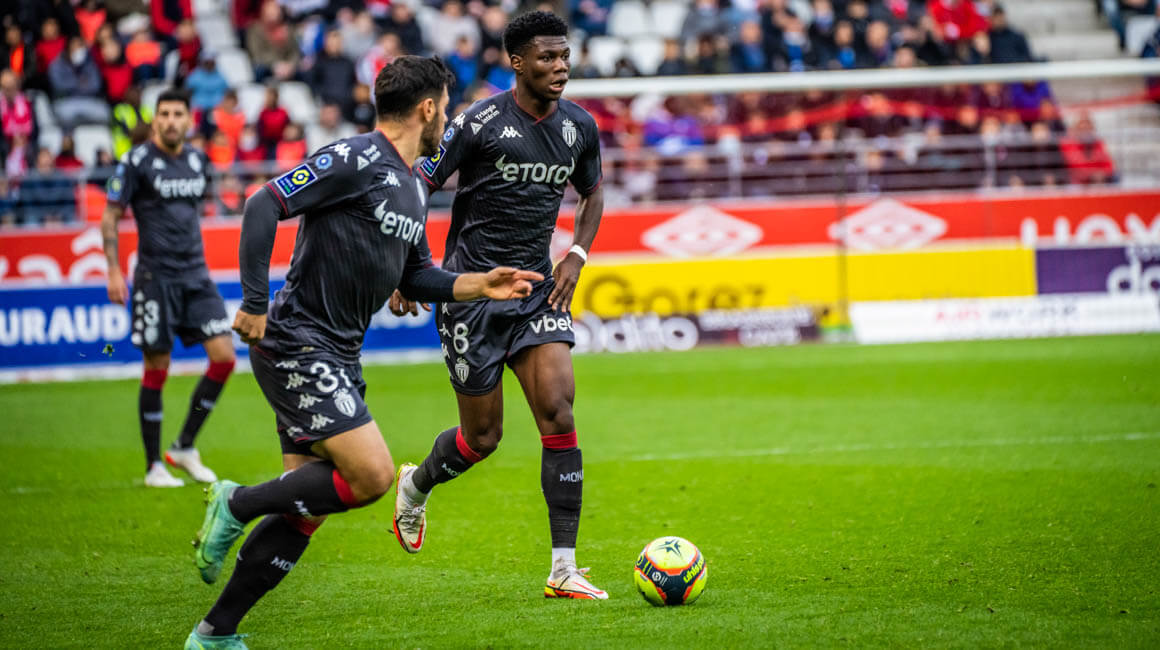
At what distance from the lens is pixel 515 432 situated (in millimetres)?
11727

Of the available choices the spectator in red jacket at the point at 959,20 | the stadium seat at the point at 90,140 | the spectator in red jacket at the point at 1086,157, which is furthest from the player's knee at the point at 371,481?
the spectator in red jacket at the point at 959,20

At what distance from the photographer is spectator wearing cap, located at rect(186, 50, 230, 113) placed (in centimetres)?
1984

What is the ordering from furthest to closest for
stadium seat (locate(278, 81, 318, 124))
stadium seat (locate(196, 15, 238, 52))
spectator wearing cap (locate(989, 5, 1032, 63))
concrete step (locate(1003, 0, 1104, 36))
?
concrete step (locate(1003, 0, 1104, 36)) < stadium seat (locate(196, 15, 238, 52)) < spectator wearing cap (locate(989, 5, 1032, 63)) < stadium seat (locate(278, 81, 318, 124))

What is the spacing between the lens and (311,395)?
506cm

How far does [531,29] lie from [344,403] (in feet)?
7.02

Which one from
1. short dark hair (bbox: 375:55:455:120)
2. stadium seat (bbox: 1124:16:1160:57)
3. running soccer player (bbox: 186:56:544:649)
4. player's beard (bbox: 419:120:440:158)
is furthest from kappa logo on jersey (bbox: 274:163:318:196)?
stadium seat (bbox: 1124:16:1160:57)

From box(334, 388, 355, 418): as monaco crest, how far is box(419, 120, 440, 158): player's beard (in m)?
1.03

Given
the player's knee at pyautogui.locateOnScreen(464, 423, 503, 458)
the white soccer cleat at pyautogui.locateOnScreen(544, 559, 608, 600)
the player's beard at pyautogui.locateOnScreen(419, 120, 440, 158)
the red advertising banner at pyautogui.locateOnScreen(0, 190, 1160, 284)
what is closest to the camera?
the player's beard at pyautogui.locateOnScreen(419, 120, 440, 158)

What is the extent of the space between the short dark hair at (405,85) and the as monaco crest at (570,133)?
1.25m

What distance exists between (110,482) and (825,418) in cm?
579

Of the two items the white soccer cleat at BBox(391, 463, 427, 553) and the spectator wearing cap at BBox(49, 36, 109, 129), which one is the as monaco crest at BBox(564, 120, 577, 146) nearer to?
the white soccer cleat at BBox(391, 463, 427, 553)

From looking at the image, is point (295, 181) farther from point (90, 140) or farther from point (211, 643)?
point (90, 140)

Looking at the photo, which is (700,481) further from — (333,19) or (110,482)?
(333,19)

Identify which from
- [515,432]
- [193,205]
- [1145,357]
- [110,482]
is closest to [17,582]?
[110,482]
